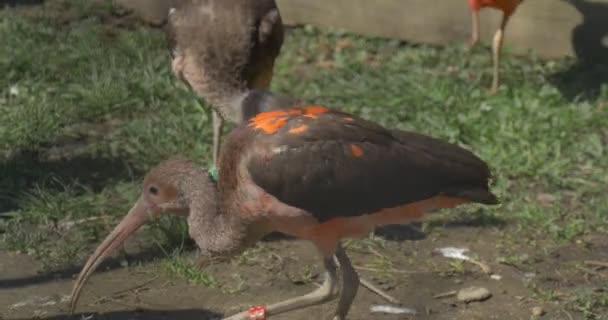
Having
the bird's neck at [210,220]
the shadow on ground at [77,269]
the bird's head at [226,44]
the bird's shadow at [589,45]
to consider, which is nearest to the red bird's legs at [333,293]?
the bird's neck at [210,220]

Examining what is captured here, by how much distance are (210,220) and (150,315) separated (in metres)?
0.75

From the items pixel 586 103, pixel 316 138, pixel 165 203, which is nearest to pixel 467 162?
pixel 316 138

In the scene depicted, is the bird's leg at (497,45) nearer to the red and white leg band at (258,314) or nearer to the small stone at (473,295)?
the small stone at (473,295)

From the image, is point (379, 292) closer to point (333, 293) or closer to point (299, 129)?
point (333, 293)

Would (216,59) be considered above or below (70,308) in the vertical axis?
above

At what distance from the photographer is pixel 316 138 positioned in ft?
16.9

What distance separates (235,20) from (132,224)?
1.82m

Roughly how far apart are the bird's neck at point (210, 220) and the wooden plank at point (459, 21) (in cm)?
437

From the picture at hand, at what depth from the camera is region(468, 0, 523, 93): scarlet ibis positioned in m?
8.52

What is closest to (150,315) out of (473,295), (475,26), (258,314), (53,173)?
(258,314)

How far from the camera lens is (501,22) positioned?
8.73 m

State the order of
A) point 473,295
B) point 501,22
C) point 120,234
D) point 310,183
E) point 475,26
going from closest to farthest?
1. point 310,183
2. point 120,234
3. point 473,295
4. point 475,26
5. point 501,22

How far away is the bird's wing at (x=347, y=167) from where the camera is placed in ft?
16.7

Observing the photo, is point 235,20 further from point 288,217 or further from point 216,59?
point 288,217
